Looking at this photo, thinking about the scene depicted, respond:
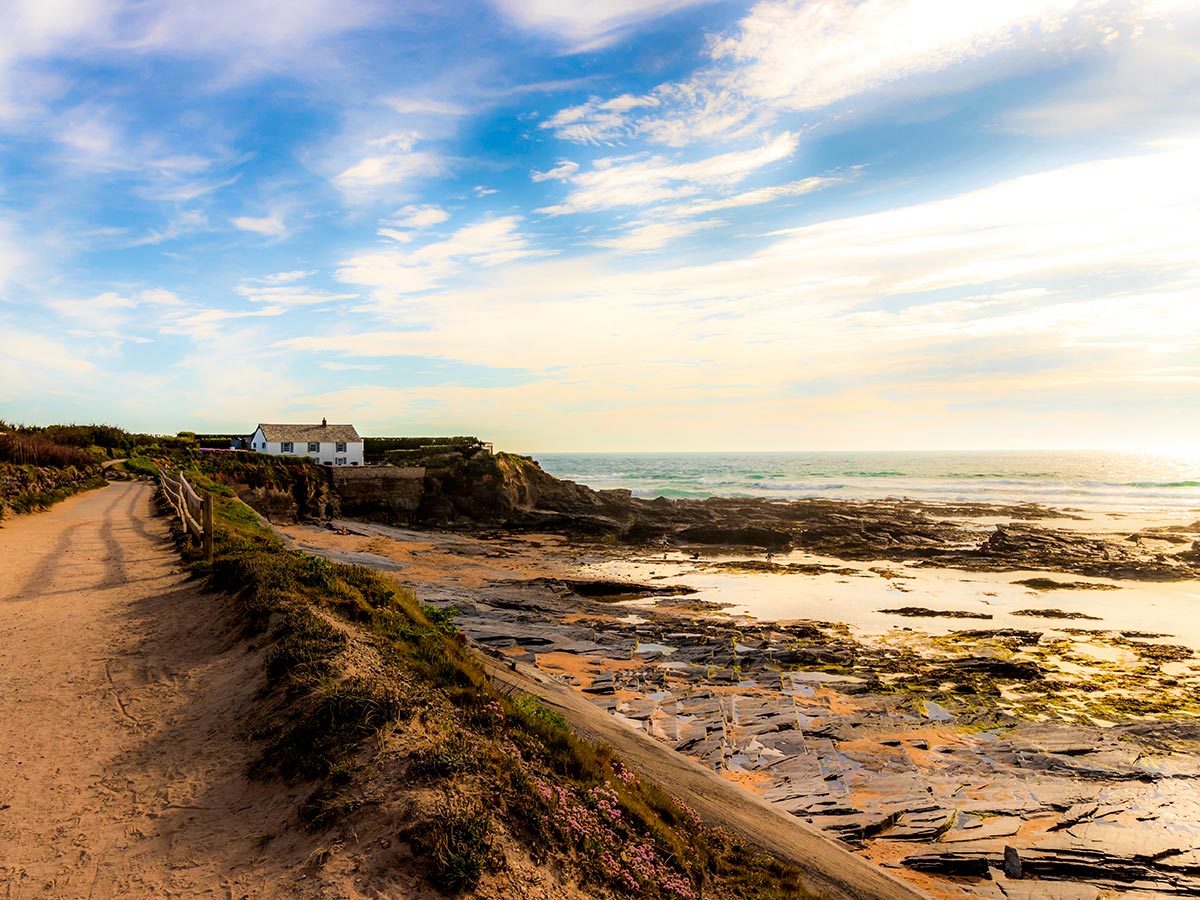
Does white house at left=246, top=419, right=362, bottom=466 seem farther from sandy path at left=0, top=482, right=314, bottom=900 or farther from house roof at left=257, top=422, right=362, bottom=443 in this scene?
sandy path at left=0, top=482, right=314, bottom=900

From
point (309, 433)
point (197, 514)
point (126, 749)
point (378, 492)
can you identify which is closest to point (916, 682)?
point (126, 749)

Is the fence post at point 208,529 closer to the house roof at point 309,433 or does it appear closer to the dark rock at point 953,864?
the dark rock at point 953,864

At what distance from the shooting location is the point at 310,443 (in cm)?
6812

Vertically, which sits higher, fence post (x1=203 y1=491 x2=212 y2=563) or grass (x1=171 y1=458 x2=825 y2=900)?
fence post (x1=203 y1=491 x2=212 y2=563)

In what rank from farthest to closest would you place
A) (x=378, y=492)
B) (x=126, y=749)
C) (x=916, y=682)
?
(x=378, y=492)
(x=916, y=682)
(x=126, y=749)

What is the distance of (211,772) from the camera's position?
718cm

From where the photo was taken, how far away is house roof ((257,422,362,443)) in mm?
68188

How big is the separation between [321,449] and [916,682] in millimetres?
63297

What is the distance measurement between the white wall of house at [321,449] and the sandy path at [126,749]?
56086mm

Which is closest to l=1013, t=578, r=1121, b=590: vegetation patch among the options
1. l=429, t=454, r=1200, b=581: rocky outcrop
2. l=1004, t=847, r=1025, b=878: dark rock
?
l=429, t=454, r=1200, b=581: rocky outcrop

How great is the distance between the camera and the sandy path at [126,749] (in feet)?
18.6

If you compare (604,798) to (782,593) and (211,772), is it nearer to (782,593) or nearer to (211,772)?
(211,772)

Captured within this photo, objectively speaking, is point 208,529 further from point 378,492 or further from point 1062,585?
point 378,492

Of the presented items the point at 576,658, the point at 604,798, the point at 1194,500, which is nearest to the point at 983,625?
the point at 576,658
